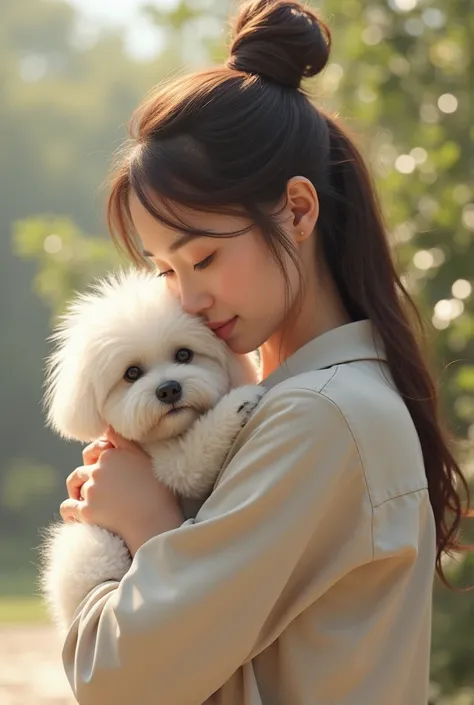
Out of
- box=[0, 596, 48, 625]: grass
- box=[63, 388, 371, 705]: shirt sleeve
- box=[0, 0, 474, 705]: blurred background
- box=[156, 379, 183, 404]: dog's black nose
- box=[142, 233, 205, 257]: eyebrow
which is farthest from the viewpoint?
box=[0, 596, 48, 625]: grass

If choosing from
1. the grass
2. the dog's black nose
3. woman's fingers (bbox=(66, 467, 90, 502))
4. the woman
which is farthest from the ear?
the grass

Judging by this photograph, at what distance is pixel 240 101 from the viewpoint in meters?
1.90

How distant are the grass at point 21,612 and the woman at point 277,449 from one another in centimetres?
747

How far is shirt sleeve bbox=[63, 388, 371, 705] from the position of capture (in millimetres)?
1555

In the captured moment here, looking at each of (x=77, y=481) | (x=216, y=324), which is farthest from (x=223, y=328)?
(x=77, y=481)

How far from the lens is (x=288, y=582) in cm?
164

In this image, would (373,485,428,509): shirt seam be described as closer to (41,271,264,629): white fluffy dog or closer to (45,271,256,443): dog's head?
(41,271,264,629): white fluffy dog

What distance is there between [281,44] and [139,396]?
0.69m

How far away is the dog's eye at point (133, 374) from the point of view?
2.05 meters

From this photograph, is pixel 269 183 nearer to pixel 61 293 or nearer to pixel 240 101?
pixel 240 101

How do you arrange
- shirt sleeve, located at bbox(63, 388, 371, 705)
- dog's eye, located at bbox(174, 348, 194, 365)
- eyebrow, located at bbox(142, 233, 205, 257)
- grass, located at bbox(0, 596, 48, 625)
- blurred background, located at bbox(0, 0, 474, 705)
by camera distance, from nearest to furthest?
shirt sleeve, located at bbox(63, 388, 371, 705)
eyebrow, located at bbox(142, 233, 205, 257)
dog's eye, located at bbox(174, 348, 194, 365)
blurred background, located at bbox(0, 0, 474, 705)
grass, located at bbox(0, 596, 48, 625)

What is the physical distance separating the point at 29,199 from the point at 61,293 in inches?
843

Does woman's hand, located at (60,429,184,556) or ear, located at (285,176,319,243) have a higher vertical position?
ear, located at (285,176,319,243)

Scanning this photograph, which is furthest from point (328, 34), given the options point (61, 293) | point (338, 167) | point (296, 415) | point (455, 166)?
point (61, 293)
